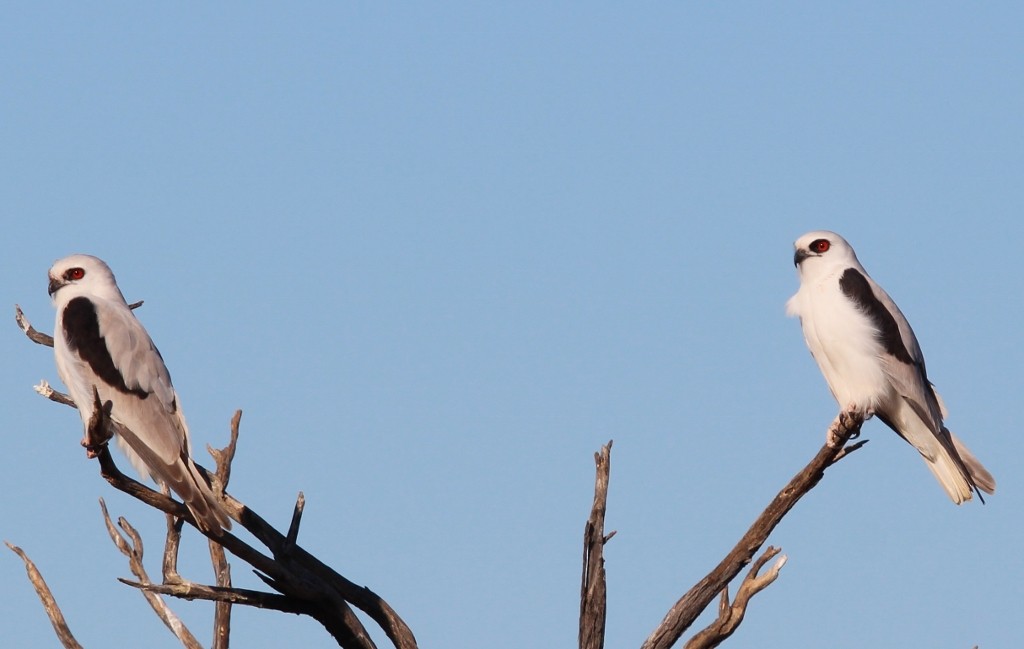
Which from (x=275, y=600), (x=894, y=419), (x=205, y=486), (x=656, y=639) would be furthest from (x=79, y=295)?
(x=894, y=419)

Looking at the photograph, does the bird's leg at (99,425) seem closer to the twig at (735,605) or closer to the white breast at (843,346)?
the twig at (735,605)

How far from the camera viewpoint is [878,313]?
28.0 feet

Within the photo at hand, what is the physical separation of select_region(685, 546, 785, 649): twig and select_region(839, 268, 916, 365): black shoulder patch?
7.12 feet

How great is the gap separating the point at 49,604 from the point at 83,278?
2.04 metres

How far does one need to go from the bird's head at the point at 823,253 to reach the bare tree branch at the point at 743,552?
2032 mm

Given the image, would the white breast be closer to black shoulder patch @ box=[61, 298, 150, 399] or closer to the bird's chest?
the bird's chest

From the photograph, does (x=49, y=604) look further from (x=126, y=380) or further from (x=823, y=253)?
(x=823, y=253)

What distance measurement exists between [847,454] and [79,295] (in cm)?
464

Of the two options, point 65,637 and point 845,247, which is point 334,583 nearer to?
point 65,637

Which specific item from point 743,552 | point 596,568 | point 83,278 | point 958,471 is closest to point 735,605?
point 743,552

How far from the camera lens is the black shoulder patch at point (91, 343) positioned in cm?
761

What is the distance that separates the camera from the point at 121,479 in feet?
20.3

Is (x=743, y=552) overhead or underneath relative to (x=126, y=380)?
underneath

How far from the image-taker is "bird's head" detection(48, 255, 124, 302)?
27.7 feet
